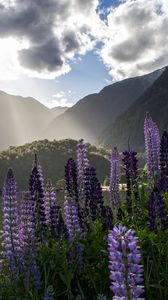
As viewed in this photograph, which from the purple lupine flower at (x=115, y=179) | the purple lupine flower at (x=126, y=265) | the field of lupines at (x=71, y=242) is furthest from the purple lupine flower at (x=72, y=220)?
the purple lupine flower at (x=115, y=179)

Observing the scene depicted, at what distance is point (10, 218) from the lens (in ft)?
21.9

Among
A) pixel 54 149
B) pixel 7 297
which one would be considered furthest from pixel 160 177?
pixel 54 149

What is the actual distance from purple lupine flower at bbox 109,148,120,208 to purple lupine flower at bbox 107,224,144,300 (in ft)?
30.1

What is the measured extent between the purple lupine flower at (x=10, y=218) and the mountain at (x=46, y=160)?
54632 millimetres

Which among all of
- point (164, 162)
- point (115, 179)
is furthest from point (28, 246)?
point (115, 179)

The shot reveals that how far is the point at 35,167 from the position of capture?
7.27 meters

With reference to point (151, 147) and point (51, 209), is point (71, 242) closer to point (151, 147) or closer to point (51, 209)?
point (51, 209)

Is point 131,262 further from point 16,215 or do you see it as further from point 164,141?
point 164,141

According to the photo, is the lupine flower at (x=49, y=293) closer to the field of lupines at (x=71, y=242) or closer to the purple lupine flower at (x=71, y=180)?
the field of lupines at (x=71, y=242)

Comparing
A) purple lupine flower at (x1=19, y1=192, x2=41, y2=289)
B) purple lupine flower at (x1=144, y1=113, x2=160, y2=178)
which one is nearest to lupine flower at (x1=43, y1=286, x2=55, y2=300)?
purple lupine flower at (x1=19, y1=192, x2=41, y2=289)

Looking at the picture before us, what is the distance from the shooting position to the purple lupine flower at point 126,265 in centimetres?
234

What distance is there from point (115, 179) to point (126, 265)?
971cm

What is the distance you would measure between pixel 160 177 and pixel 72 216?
10.8ft

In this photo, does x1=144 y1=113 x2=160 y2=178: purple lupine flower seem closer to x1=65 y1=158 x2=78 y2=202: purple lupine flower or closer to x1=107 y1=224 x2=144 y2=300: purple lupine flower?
x1=65 y1=158 x2=78 y2=202: purple lupine flower
